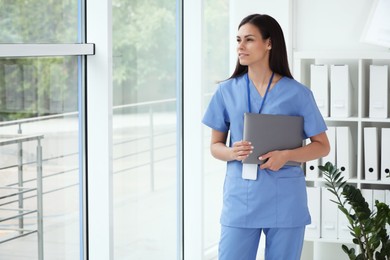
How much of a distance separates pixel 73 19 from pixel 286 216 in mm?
1132

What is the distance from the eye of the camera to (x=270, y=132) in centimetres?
275

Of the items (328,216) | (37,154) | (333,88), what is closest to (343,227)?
(328,216)

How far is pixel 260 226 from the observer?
276 cm

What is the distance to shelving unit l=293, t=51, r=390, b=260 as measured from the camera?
3.90 m

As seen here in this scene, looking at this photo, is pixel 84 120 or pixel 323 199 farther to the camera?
pixel 323 199

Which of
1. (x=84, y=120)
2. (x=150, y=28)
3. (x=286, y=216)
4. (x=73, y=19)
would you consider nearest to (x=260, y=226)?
(x=286, y=216)

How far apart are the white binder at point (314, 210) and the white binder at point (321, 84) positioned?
1.30ft

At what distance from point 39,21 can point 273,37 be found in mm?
852

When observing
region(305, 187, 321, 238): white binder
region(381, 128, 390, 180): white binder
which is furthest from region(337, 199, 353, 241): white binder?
region(381, 128, 390, 180): white binder

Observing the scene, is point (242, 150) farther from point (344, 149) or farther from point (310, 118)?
point (344, 149)

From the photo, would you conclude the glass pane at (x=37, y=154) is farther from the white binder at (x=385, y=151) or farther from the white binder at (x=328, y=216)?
the white binder at (x=385, y=151)

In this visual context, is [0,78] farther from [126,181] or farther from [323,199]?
[323,199]

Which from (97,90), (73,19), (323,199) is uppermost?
(73,19)

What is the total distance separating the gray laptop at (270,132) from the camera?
2.73m
